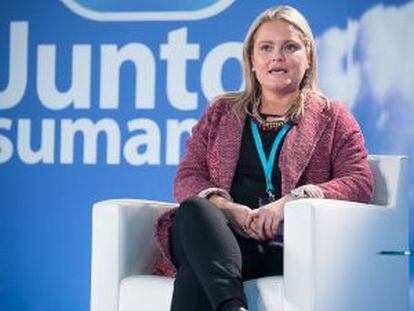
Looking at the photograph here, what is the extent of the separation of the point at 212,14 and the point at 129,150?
0.71 meters

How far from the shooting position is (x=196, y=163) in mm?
2963

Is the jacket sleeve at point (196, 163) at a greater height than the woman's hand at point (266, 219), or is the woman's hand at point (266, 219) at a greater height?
the jacket sleeve at point (196, 163)

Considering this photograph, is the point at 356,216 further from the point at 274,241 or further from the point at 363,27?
the point at 363,27

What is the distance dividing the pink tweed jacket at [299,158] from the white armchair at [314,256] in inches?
3.3

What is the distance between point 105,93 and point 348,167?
5.81 ft

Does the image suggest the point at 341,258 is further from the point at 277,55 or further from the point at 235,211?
the point at 277,55

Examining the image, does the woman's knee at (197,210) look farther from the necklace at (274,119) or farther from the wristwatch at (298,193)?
the necklace at (274,119)

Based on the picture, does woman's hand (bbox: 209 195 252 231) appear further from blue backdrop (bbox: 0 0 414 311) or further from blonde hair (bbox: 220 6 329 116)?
blue backdrop (bbox: 0 0 414 311)

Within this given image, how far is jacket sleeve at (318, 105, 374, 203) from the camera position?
8.92 ft

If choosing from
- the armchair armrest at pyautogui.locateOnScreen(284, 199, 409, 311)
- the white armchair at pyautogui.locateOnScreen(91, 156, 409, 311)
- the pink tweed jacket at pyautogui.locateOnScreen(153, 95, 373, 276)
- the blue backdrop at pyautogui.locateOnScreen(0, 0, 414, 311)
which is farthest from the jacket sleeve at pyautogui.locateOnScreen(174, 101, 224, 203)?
the blue backdrop at pyautogui.locateOnScreen(0, 0, 414, 311)

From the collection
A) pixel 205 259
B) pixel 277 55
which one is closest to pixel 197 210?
pixel 205 259

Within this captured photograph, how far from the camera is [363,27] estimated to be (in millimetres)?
4113

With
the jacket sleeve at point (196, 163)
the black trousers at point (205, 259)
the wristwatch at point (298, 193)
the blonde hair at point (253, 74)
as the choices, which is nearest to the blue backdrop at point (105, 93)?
the blonde hair at point (253, 74)

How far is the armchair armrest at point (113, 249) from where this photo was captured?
9.27ft
